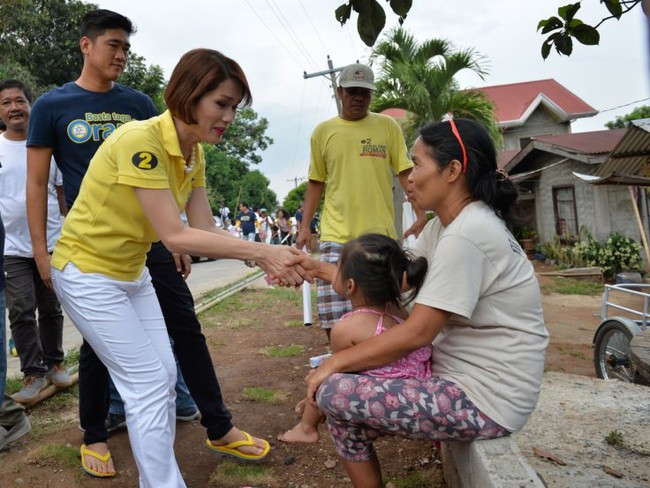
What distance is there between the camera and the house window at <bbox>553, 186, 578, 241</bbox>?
54.8ft

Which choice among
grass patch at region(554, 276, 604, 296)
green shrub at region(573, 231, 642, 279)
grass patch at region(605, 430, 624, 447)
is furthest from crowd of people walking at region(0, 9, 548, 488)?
green shrub at region(573, 231, 642, 279)

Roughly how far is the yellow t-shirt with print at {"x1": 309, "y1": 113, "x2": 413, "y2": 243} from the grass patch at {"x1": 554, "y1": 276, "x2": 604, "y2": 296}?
382 inches

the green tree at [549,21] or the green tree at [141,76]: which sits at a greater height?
the green tree at [141,76]

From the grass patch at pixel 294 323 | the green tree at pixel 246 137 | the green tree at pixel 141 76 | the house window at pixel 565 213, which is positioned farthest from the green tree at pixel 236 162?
the grass patch at pixel 294 323

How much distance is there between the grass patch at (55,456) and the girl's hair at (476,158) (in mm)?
2307

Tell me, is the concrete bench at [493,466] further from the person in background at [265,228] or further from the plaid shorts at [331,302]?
the person in background at [265,228]

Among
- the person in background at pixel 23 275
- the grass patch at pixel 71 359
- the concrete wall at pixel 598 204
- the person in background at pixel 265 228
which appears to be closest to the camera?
the person in background at pixel 23 275

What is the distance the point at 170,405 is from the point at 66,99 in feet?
5.06

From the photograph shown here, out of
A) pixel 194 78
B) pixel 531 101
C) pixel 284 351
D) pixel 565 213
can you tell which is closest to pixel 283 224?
pixel 531 101

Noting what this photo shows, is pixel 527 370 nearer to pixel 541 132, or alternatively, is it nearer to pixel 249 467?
pixel 249 467

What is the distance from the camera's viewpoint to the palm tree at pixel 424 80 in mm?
13312

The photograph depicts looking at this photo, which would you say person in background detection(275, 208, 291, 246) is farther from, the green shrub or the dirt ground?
the dirt ground

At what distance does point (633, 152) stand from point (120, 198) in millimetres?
12260

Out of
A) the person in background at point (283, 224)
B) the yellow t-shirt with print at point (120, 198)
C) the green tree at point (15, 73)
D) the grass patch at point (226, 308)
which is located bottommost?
the grass patch at point (226, 308)
